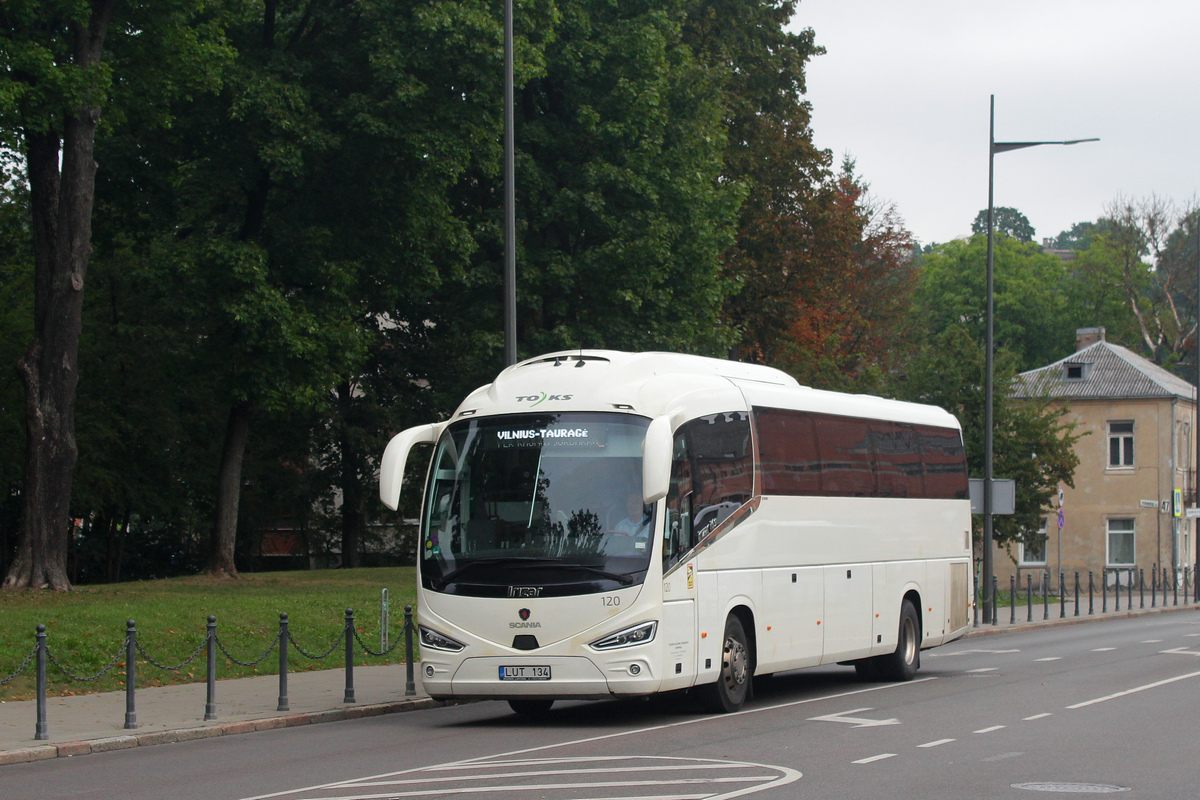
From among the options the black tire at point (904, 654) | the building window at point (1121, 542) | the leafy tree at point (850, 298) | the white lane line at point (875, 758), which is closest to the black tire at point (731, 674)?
the white lane line at point (875, 758)

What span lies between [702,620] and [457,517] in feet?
8.49

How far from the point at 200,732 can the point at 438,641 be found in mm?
2371

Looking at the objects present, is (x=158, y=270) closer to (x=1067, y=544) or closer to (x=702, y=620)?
(x=702, y=620)

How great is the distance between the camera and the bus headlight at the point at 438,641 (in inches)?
562

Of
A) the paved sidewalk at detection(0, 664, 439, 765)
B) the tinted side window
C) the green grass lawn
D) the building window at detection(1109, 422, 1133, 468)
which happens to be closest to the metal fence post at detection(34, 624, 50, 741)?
the paved sidewalk at detection(0, 664, 439, 765)

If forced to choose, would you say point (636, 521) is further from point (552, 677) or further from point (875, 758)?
point (875, 758)

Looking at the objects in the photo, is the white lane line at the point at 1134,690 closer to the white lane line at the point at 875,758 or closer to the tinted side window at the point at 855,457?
the tinted side window at the point at 855,457

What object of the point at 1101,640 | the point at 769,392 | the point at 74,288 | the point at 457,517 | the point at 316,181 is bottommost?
the point at 1101,640

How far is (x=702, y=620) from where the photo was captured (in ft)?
48.0

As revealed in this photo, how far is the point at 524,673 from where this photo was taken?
13938 mm

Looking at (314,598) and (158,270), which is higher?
(158,270)

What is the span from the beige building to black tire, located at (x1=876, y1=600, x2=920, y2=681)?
156ft

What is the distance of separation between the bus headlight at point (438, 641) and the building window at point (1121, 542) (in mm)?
57378

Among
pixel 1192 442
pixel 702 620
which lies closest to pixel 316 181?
pixel 702 620
